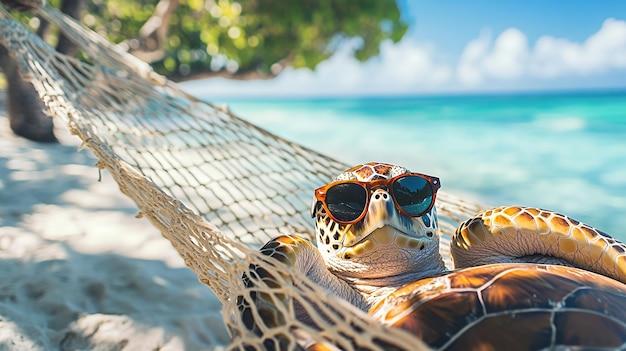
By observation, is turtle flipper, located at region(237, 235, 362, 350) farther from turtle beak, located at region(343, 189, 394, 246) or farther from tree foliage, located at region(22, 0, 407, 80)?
tree foliage, located at region(22, 0, 407, 80)

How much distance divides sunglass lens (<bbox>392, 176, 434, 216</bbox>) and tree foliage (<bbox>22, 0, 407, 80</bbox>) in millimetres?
3913

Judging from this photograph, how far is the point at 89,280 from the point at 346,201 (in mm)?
804

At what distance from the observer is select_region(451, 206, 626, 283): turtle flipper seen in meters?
0.90

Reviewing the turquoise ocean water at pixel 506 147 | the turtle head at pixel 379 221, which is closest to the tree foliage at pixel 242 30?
the turquoise ocean water at pixel 506 147

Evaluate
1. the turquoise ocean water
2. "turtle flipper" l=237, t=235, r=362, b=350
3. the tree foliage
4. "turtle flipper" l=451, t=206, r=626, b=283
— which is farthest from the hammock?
the turquoise ocean water

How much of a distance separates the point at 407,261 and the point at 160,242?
3.37 feet

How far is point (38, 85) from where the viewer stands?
1278mm

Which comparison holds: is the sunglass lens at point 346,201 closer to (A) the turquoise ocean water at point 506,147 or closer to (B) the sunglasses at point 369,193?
(B) the sunglasses at point 369,193

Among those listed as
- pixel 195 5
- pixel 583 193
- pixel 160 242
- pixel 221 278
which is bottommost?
pixel 583 193

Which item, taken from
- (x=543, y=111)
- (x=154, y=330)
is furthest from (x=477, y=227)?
(x=543, y=111)

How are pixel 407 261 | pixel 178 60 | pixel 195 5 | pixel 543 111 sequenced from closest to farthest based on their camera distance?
pixel 407 261 < pixel 195 5 < pixel 178 60 < pixel 543 111

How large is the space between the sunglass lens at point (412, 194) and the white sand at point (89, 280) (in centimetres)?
56

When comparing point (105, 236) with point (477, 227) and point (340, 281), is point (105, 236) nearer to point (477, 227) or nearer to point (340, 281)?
point (340, 281)

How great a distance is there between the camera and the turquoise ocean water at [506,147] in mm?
5426
